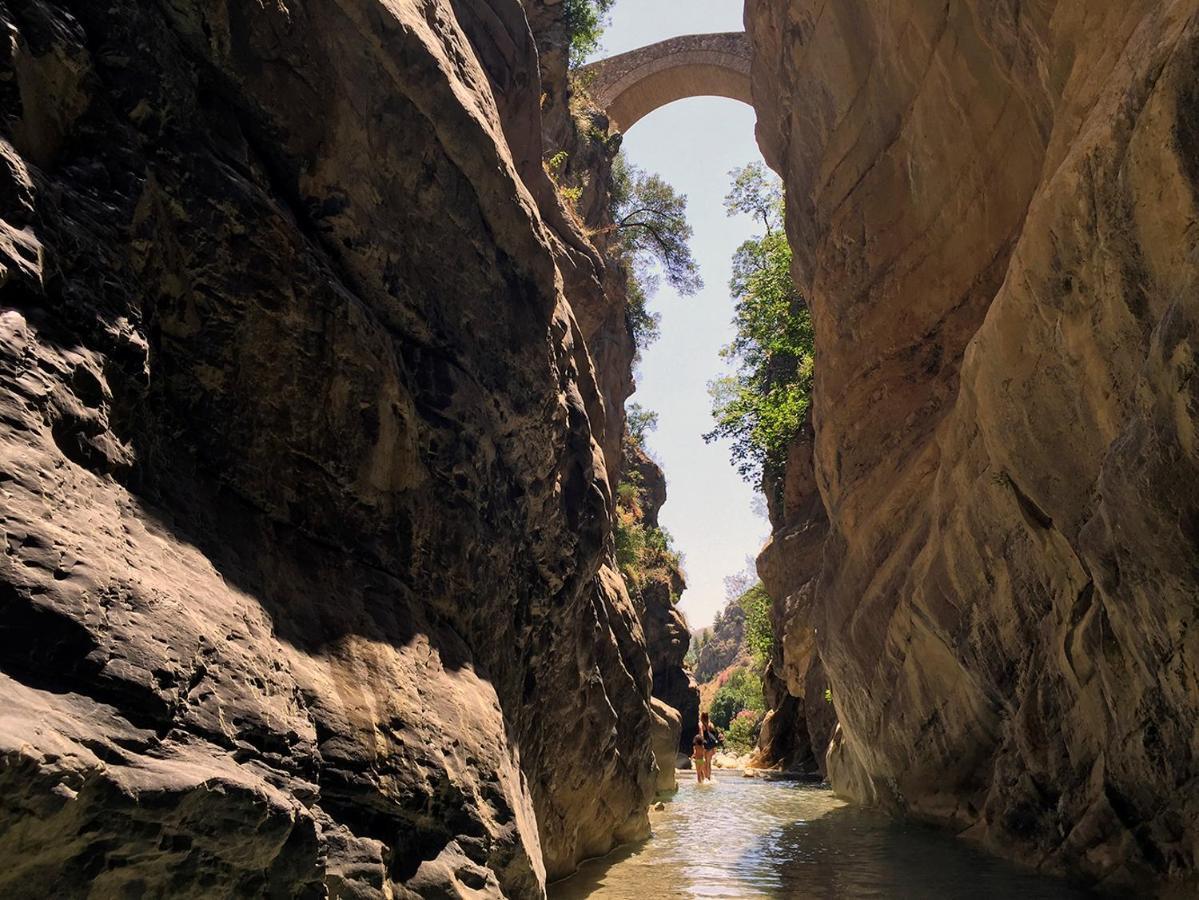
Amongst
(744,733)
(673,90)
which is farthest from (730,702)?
(673,90)

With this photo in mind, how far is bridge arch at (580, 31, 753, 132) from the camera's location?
30.3m

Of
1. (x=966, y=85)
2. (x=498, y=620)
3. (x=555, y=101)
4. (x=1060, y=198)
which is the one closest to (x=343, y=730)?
(x=498, y=620)

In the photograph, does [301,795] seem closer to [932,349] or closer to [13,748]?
[13,748]

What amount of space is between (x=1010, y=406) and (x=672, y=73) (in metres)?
26.3

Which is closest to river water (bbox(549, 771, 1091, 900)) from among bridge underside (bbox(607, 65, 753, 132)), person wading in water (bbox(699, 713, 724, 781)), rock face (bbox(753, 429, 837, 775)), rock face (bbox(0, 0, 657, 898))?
rock face (bbox(0, 0, 657, 898))

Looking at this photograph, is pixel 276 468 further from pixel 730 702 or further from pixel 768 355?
pixel 730 702

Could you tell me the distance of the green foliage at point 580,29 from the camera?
22828 millimetres

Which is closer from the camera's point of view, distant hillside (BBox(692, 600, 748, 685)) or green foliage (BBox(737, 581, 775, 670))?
green foliage (BBox(737, 581, 775, 670))

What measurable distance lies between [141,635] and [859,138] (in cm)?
1205

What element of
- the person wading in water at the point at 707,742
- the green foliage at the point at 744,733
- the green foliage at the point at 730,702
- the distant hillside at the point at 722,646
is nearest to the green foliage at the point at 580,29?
the person wading in water at the point at 707,742

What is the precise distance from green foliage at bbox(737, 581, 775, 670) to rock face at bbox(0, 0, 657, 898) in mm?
23453

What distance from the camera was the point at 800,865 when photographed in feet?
28.3

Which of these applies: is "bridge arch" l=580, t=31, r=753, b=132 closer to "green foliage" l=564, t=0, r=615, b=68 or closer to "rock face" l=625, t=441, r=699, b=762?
"green foliage" l=564, t=0, r=615, b=68

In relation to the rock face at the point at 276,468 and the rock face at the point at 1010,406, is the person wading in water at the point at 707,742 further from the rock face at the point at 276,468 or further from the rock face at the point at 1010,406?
the rock face at the point at 276,468
